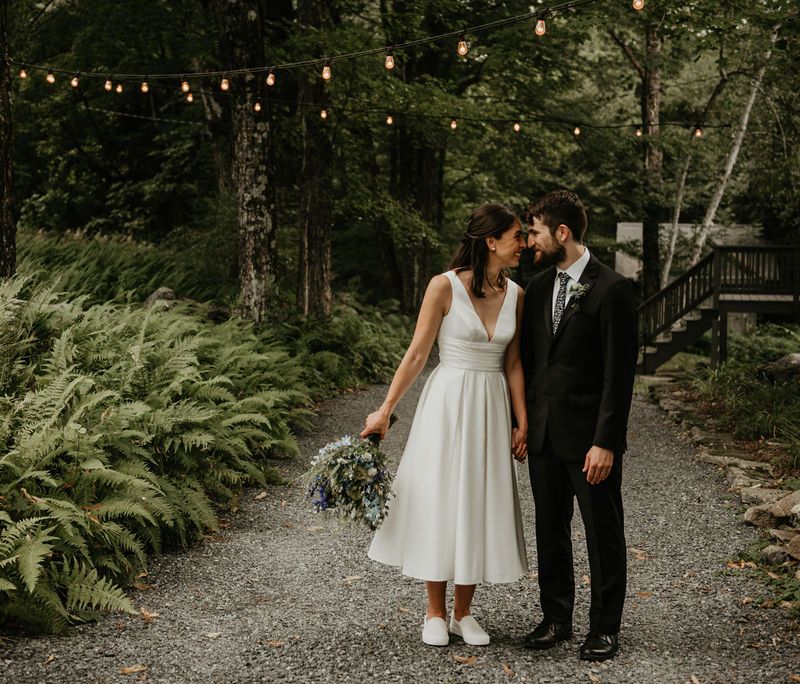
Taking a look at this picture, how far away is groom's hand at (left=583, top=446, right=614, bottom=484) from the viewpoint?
397 centimetres

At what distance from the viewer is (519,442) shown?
4.35 metres

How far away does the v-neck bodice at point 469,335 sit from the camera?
13.9 ft

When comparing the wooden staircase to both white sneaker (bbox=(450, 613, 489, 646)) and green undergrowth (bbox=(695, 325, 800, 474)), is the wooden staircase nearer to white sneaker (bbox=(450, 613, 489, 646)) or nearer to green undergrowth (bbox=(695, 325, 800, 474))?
green undergrowth (bbox=(695, 325, 800, 474))

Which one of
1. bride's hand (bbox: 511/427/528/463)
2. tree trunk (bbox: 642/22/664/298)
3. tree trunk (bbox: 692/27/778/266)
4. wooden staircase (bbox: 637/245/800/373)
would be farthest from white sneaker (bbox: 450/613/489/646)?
tree trunk (bbox: 642/22/664/298)

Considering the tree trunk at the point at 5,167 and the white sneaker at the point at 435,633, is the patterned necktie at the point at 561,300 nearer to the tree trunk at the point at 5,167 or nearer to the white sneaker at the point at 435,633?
the white sneaker at the point at 435,633

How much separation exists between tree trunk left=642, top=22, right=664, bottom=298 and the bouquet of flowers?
57.2 feet

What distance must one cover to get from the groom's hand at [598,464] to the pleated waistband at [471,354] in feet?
2.22

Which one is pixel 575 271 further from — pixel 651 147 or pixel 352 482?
pixel 651 147

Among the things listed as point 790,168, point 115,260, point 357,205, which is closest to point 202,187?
point 357,205

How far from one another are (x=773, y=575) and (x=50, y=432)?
16.1 feet

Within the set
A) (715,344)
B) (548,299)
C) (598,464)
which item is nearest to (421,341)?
(548,299)

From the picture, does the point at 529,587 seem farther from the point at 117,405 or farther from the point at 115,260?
the point at 115,260

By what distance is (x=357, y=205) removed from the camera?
18.2m

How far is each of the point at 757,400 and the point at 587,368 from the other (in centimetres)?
836
